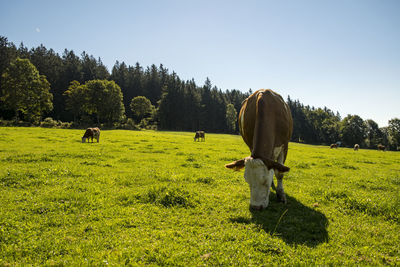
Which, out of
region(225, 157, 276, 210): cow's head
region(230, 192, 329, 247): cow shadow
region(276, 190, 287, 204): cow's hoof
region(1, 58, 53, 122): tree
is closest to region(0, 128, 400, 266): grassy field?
region(230, 192, 329, 247): cow shadow

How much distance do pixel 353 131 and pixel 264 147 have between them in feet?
320

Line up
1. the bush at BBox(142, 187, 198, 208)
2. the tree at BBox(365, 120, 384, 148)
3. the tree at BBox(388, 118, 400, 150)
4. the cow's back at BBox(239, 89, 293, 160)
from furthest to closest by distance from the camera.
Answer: the tree at BBox(365, 120, 384, 148) < the tree at BBox(388, 118, 400, 150) < the bush at BBox(142, 187, 198, 208) < the cow's back at BBox(239, 89, 293, 160)

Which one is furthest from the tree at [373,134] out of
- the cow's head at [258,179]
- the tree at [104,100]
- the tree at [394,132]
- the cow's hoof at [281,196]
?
the cow's head at [258,179]

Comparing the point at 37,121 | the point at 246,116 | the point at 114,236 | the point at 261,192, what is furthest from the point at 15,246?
the point at 37,121

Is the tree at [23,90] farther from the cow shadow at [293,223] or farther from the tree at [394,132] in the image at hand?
the tree at [394,132]

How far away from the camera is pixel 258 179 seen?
489cm

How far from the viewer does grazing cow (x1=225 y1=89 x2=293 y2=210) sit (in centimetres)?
491

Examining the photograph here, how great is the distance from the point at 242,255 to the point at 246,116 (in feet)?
14.4

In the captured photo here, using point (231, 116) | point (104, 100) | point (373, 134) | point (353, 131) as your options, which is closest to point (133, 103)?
point (104, 100)

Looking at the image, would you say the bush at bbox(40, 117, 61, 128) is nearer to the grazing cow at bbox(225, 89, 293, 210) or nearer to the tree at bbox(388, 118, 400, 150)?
the grazing cow at bbox(225, 89, 293, 210)

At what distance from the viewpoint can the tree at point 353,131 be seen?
82.0m

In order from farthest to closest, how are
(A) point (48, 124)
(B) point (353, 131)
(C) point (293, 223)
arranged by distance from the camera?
(B) point (353, 131) < (A) point (48, 124) < (C) point (293, 223)

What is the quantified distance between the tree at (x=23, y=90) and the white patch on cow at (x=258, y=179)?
55600mm

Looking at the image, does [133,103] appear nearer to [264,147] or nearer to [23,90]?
[23,90]
